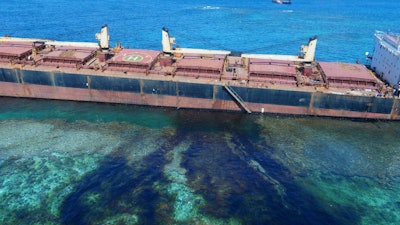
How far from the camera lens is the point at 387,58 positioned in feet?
170

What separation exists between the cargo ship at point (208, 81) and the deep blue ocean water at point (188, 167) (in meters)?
1.96

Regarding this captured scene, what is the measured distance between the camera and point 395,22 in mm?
123312

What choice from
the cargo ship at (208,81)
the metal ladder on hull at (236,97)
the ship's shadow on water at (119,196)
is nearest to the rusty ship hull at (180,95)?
the cargo ship at (208,81)

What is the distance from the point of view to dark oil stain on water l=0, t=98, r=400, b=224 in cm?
2972

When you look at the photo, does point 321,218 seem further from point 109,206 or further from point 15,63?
point 15,63

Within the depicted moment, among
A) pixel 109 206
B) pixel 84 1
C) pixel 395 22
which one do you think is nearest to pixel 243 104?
pixel 109 206

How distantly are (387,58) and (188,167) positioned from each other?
40810mm

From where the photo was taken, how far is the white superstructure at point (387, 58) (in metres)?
48.7

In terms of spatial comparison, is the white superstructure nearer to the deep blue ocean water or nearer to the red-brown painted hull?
the red-brown painted hull

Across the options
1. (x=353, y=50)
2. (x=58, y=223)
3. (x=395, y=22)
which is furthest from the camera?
(x=395, y=22)

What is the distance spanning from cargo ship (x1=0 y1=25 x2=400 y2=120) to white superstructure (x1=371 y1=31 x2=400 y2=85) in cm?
21

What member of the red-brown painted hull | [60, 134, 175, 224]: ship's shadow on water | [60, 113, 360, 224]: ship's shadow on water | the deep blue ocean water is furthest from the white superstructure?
[60, 134, 175, 224]: ship's shadow on water

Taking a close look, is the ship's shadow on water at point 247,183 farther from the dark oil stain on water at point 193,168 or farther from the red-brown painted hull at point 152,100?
the red-brown painted hull at point 152,100

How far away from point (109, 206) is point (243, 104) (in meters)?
28.1
